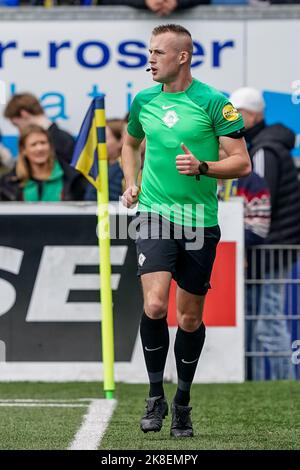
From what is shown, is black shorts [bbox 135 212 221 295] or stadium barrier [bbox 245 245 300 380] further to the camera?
stadium barrier [bbox 245 245 300 380]

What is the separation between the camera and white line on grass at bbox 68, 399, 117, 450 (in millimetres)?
6939

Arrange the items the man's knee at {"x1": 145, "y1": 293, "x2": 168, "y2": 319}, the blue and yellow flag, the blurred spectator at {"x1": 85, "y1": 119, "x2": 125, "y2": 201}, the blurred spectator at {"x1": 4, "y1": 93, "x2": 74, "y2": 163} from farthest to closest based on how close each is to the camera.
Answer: the blurred spectator at {"x1": 4, "y1": 93, "x2": 74, "y2": 163} → the blurred spectator at {"x1": 85, "y1": 119, "x2": 125, "y2": 201} → the blue and yellow flag → the man's knee at {"x1": 145, "y1": 293, "x2": 168, "y2": 319}

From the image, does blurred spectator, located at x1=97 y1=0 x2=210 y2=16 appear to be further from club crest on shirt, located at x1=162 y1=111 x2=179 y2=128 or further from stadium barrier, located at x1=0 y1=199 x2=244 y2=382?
club crest on shirt, located at x1=162 y1=111 x2=179 y2=128

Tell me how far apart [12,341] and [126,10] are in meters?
3.55

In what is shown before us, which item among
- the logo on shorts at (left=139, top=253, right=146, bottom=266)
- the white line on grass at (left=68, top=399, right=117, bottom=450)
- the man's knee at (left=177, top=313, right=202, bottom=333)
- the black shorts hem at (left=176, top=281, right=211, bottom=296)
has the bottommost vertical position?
the white line on grass at (left=68, top=399, right=117, bottom=450)

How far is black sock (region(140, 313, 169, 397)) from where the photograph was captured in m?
7.48

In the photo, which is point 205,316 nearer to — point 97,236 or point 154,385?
point 97,236

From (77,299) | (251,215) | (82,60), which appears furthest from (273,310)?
(82,60)

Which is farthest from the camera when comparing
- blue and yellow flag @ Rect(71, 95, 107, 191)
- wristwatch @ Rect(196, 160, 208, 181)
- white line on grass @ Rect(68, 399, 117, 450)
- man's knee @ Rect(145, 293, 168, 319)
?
blue and yellow flag @ Rect(71, 95, 107, 191)

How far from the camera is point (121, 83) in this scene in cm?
1236

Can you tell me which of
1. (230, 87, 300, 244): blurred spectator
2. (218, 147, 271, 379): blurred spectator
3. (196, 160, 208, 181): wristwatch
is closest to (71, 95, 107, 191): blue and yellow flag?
(218, 147, 271, 379): blurred spectator

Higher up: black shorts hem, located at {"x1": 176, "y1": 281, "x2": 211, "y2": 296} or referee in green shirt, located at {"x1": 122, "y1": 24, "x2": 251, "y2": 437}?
referee in green shirt, located at {"x1": 122, "y1": 24, "x2": 251, "y2": 437}

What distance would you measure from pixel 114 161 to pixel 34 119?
3.06 feet

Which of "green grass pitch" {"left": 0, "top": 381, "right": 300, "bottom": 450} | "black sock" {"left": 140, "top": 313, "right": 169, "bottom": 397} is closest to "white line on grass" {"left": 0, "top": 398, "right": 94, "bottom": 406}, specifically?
"green grass pitch" {"left": 0, "top": 381, "right": 300, "bottom": 450}
